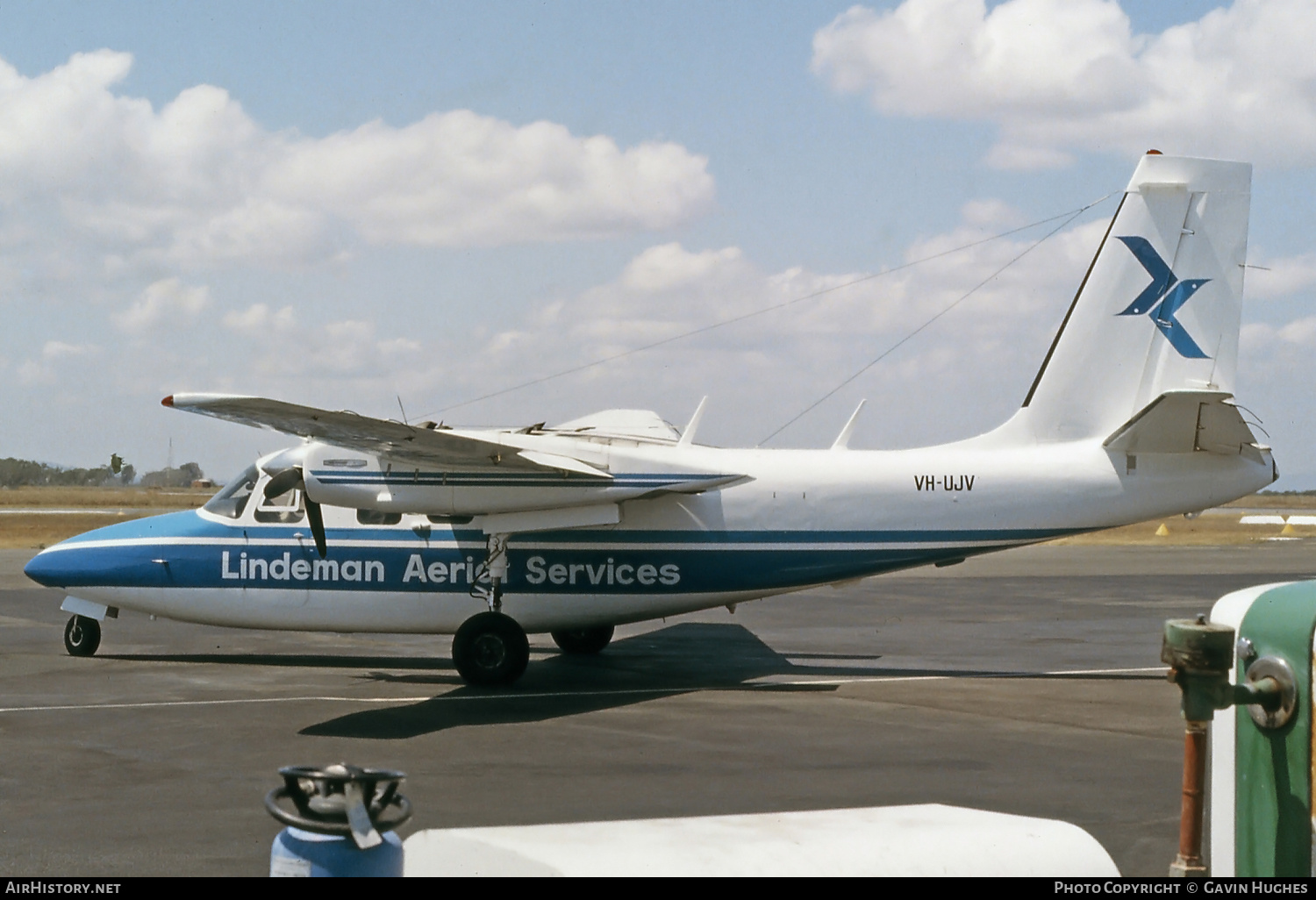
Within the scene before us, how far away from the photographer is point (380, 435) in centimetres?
1319

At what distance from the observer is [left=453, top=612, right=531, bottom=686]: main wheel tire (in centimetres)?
1423

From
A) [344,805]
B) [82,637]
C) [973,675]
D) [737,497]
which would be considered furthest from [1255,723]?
[82,637]

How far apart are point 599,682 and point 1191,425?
7.23 meters

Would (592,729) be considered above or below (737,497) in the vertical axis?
below

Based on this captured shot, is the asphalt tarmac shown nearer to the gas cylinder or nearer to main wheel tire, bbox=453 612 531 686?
main wheel tire, bbox=453 612 531 686

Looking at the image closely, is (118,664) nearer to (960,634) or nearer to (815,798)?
(815,798)

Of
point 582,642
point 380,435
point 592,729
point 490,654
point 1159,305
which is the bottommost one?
point 592,729

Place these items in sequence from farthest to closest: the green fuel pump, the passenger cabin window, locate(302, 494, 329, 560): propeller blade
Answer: the passenger cabin window
locate(302, 494, 329, 560): propeller blade
the green fuel pump

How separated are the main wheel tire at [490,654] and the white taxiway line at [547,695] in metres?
0.32

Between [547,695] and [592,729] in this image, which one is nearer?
[592,729]

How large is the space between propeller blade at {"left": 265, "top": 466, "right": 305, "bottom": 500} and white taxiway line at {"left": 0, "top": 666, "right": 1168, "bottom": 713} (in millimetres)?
2991

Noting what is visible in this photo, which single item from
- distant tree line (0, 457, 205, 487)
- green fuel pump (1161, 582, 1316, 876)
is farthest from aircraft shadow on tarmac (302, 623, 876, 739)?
distant tree line (0, 457, 205, 487)

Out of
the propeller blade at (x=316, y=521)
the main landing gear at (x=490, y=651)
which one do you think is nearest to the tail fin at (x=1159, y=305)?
the main landing gear at (x=490, y=651)

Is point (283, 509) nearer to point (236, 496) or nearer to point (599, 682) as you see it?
point (236, 496)
